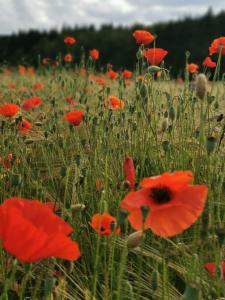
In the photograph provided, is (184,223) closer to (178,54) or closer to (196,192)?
(196,192)

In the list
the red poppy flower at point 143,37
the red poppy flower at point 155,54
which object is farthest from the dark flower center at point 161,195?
the red poppy flower at point 143,37

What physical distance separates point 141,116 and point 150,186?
1.51m

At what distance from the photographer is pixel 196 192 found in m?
1.01

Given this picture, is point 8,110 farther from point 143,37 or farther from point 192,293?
point 192,293

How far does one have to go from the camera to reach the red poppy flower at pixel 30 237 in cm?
84

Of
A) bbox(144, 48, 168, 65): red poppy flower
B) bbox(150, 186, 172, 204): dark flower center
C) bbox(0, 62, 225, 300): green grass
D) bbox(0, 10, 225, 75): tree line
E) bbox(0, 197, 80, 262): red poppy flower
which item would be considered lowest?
bbox(0, 62, 225, 300): green grass

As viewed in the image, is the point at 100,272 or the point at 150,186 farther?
the point at 100,272

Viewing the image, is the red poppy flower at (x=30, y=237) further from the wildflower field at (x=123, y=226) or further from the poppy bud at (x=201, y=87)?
the poppy bud at (x=201, y=87)

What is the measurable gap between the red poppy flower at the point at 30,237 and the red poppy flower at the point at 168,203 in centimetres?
17

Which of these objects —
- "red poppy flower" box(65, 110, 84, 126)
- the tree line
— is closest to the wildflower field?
"red poppy flower" box(65, 110, 84, 126)

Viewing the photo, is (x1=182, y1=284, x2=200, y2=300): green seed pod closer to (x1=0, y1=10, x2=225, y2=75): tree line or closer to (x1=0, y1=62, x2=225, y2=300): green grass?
(x1=0, y1=62, x2=225, y2=300): green grass

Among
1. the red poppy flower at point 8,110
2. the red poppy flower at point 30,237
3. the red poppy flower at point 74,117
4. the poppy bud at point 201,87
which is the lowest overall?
the red poppy flower at point 30,237

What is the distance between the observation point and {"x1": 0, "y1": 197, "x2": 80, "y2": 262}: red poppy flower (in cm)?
84

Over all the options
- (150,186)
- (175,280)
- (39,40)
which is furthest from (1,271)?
(39,40)
